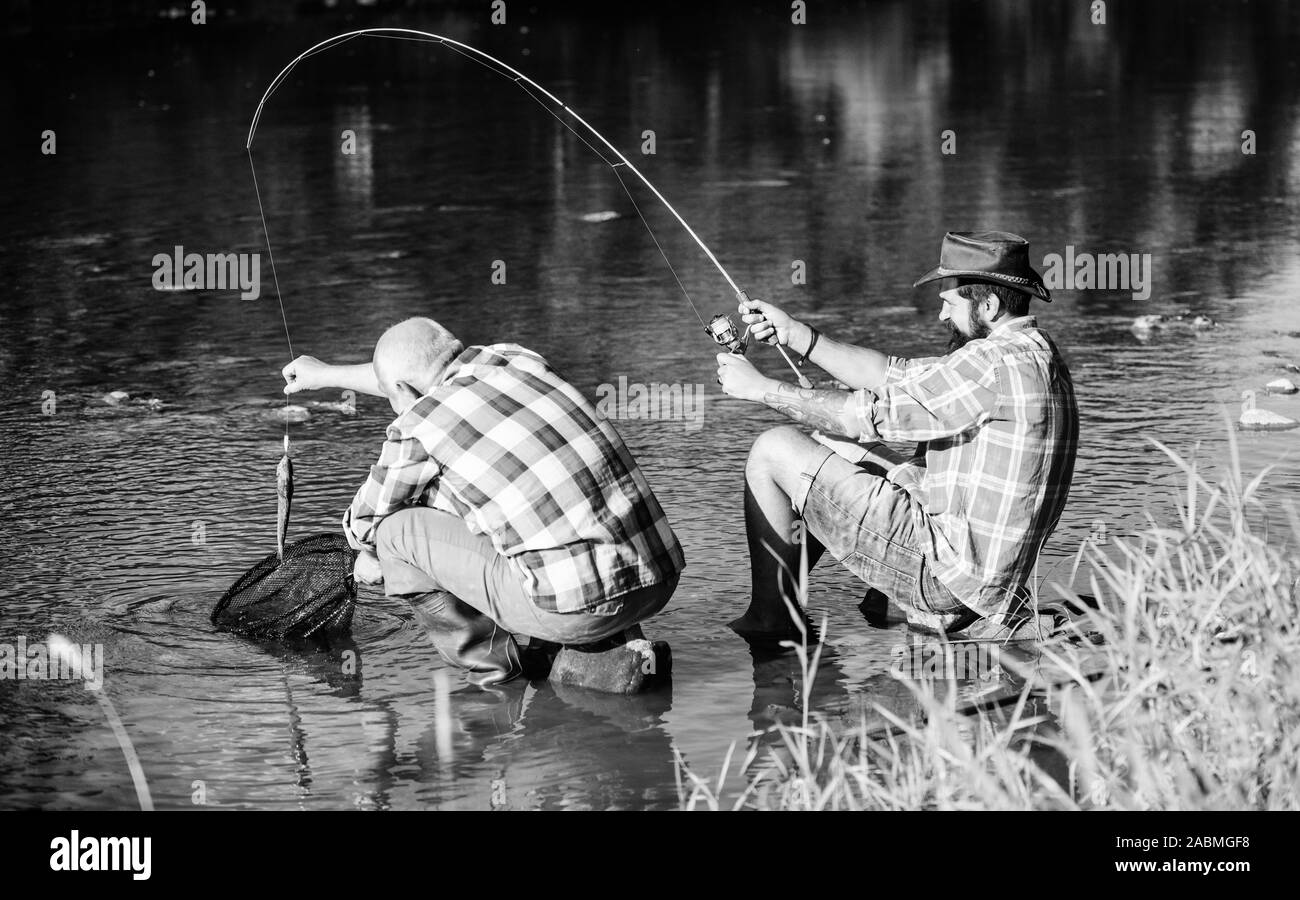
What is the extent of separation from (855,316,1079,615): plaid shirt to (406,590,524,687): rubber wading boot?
1.12 meters

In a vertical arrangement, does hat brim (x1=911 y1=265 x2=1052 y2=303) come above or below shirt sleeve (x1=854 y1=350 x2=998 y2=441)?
above

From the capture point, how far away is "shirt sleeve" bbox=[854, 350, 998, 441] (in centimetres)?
493

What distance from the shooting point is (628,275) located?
10.2 m

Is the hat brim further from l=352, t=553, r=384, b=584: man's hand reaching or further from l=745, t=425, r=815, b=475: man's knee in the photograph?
l=352, t=553, r=384, b=584: man's hand reaching

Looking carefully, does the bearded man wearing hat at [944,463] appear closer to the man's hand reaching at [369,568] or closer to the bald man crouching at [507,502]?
the bald man crouching at [507,502]

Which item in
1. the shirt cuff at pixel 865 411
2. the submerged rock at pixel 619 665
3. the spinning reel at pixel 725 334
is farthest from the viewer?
the spinning reel at pixel 725 334

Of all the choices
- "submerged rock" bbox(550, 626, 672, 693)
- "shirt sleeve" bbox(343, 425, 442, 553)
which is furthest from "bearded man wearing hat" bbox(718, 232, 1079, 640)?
"shirt sleeve" bbox(343, 425, 442, 553)

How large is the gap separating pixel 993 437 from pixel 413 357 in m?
1.50

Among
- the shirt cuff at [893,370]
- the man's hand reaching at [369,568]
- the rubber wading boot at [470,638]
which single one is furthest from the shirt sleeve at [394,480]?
the shirt cuff at [893,370]

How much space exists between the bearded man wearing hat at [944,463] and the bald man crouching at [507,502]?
1.44 ft

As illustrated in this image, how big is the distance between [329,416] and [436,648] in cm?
266

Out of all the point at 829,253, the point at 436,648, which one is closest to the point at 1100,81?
the point at 829,253

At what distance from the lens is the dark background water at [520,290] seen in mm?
5008
